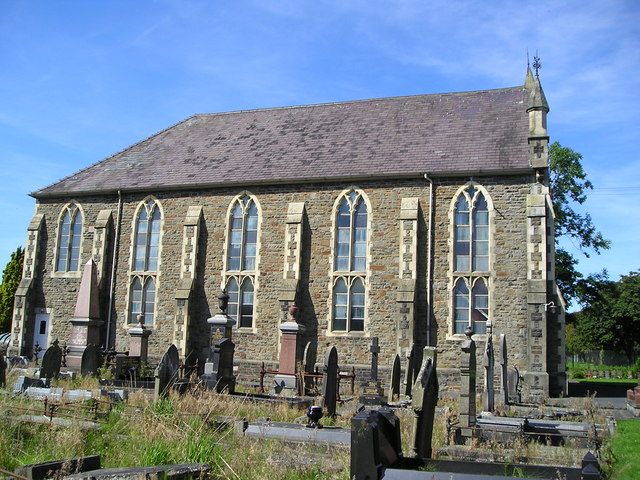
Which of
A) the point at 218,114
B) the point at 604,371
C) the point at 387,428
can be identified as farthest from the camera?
the point at 604,371

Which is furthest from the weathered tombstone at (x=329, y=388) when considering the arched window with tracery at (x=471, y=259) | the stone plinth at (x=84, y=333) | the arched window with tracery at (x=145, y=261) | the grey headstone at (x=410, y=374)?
the arched window with tracery at (x=145, y=261)

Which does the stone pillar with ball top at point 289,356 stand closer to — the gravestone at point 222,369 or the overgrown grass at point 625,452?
the gravestone at point 222,369

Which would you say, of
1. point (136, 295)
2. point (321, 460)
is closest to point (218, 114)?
point (136, 295)

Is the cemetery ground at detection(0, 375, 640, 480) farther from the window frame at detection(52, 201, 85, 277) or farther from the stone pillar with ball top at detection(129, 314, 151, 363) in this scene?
the window frame at detection(52, 201, 85, 277)

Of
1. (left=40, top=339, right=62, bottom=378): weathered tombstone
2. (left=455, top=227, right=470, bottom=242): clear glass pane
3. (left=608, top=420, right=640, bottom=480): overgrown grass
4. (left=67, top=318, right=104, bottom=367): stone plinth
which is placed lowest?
(left=608, top=420, right=640, bottom=480): overgrown grass

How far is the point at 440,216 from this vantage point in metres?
21.6

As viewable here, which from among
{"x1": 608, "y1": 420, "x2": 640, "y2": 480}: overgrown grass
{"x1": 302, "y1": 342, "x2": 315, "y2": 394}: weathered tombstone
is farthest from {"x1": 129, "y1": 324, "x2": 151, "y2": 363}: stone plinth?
{"x1": 608, "y1": 420, "x2": 640, "y2": 480}: overgrown grass

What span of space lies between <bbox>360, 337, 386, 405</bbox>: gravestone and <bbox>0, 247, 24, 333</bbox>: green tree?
2648 cm

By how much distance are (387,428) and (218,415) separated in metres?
4.85

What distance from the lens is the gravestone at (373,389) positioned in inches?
576

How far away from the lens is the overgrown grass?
8727mm

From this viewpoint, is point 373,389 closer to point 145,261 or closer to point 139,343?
point 139,343

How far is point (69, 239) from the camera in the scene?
26734 millimetres

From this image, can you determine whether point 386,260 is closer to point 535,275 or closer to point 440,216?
point 440,216
